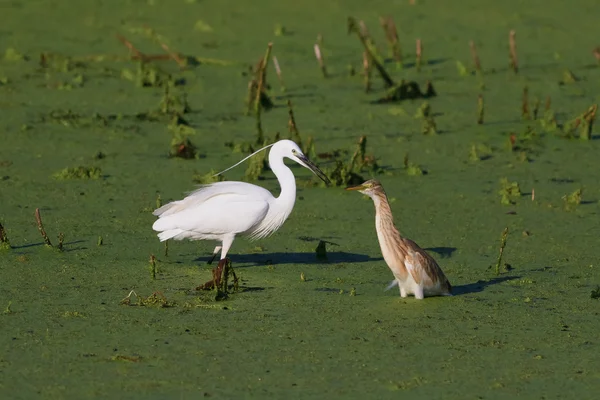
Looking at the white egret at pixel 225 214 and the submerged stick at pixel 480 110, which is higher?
the submerged stick at pixel 480 110

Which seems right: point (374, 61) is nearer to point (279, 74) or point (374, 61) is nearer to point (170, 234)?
point (279, 74)

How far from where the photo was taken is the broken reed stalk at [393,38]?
481 inches

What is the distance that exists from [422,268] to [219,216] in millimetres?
1270

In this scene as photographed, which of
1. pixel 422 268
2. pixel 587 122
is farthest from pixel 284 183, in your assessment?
pixel 587 122

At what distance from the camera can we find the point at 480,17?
1393 cm

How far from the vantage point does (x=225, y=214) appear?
6965mm

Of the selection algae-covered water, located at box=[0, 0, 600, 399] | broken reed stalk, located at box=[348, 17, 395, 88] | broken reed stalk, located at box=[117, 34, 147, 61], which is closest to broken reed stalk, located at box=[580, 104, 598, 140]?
algae-covered water, located at box=[0, 0, 600, 399]

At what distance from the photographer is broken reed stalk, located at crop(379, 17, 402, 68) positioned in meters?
12.2

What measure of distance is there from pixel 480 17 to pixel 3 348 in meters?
9.47

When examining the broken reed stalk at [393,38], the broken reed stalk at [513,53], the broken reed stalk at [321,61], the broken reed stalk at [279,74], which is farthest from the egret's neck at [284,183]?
the broken reed stalk at [513,53]

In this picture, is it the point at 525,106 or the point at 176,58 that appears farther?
the point at 176,58

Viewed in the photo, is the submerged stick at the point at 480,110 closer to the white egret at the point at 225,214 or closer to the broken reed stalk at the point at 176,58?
the broken reed stalk at the point at 176,58

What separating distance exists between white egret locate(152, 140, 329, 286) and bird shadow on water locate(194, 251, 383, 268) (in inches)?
4.8

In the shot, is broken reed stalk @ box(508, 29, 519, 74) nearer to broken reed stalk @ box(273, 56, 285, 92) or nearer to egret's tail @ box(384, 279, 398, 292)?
broken reed stalk @ box(273, 56, 285, 92)
